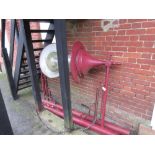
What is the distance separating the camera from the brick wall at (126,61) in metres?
1.85

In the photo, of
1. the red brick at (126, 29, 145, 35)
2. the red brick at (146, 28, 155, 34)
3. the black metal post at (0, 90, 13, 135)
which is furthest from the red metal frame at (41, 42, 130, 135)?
the black metal post at (0, 90, 13, 135)

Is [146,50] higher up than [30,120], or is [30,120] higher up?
[146,50]

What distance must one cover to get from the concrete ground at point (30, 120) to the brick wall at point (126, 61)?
0.74m

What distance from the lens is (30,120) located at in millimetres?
2783

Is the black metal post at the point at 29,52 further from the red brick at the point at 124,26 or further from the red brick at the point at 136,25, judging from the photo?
the red brick at the point at 136,25

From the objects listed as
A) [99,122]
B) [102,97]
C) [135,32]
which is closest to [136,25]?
[135,32]

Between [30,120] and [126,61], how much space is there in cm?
198

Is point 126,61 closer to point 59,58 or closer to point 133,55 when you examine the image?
point 133,55

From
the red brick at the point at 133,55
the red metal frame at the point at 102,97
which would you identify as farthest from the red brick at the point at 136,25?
the red metal frame at the point at 102,97

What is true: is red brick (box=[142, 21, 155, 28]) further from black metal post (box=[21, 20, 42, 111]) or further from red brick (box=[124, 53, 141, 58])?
black metal post (box=[21, 20, 42, 111])

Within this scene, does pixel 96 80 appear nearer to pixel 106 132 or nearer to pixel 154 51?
pixel 106 132

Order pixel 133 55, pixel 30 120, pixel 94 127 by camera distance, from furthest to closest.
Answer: pixel 30 120 < pixel 94 127 < pixel 133 55
